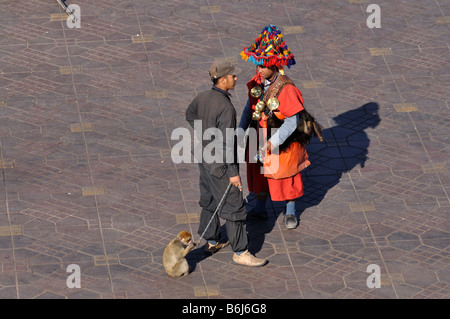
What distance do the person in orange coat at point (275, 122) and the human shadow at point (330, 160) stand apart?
0.29 meters

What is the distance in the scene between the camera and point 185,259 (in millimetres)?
11305

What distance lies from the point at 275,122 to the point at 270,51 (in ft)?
2.68

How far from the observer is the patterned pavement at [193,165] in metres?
11.5

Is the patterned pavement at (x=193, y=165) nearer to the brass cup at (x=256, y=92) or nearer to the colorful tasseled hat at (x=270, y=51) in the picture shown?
the brass cup at (x=256, y=92)

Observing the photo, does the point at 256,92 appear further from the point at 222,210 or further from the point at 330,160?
the point at 330,160

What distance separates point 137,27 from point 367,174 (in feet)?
15.6

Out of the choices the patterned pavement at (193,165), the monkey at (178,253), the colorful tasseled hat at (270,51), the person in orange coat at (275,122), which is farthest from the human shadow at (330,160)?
the colorful tasseled hat at (270,51)

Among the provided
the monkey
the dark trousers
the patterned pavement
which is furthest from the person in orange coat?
the monkey

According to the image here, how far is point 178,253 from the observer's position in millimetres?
11227

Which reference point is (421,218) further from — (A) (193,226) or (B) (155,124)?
(B) (155,124)

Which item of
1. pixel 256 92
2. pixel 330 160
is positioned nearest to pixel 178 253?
pixel 256 92

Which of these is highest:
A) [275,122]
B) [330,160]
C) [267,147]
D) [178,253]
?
[275,122]

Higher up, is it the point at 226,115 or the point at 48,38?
the point at 226,115

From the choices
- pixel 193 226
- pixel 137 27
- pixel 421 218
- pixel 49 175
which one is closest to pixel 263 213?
pixel 193 226
